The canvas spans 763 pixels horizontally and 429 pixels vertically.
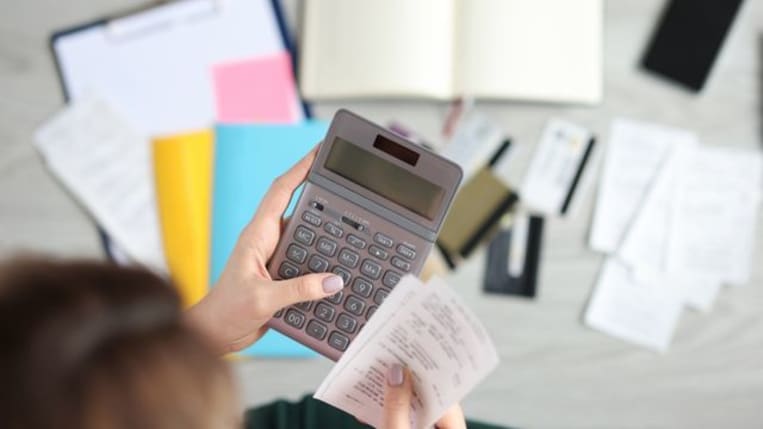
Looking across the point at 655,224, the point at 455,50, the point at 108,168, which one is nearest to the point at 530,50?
the point at 455,50

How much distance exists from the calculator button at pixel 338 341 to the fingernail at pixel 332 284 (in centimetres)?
4

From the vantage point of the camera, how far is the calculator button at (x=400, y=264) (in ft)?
1.70

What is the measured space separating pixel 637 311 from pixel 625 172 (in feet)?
0.43

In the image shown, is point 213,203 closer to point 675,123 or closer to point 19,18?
point 19,18

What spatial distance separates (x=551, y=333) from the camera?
68 centimetres

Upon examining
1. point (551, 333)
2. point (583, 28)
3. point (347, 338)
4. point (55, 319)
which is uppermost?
point (55, 319)

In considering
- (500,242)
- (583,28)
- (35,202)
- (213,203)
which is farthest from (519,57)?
(35,202)

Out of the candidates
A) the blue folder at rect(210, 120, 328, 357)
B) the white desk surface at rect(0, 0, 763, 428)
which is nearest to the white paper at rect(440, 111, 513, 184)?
the white desk surface at rect(0, 0, 763, 428)

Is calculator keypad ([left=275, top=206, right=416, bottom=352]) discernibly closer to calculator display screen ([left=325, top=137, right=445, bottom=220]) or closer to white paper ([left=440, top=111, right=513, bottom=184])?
calculator display screen ([left=325, top=137, right=445, bottom=220])

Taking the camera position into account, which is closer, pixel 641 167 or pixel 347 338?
pixel 347 338

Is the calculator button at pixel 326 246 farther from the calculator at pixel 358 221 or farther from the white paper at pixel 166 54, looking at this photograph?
the white paper at pixel 166 54

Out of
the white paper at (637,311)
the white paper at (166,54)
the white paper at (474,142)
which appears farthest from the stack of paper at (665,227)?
the white paper at (166,54)

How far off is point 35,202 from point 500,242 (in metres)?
0.45

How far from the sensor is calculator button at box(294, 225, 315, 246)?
0.52m
